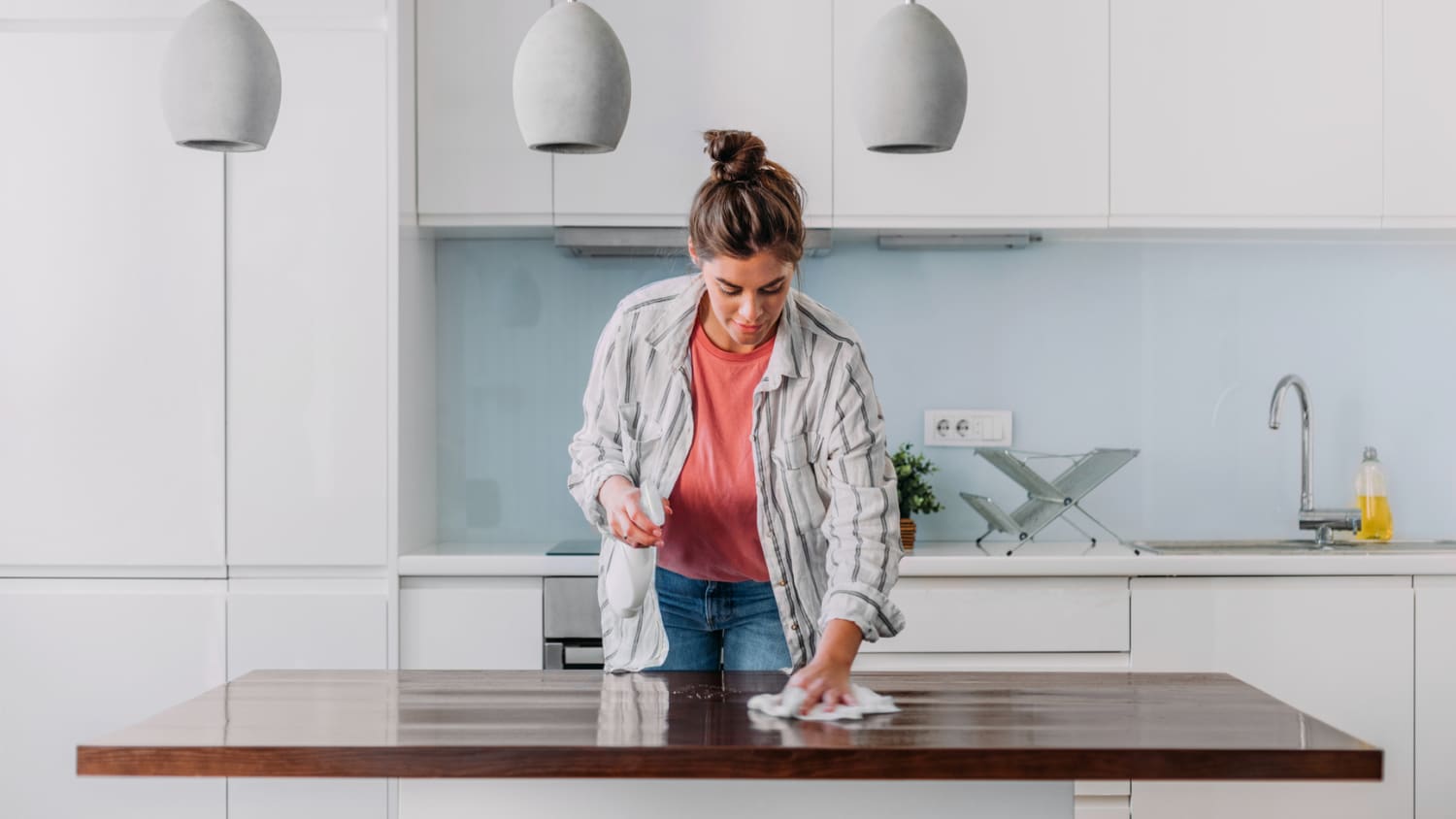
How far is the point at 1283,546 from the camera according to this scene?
3.23m

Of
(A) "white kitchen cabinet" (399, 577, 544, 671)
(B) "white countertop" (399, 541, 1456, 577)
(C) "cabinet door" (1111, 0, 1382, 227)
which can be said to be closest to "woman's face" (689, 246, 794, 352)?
(B) "white countertop" (399, 541, 1456, 577)

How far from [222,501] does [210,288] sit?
0.48m

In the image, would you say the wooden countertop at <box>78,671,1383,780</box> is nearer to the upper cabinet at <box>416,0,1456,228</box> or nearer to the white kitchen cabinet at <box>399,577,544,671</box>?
the white kitchen cabinet at <box>399,577,544,671</box>

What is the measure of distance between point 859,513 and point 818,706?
1.17ft

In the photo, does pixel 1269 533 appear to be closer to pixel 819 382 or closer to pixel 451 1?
pixel 819 382

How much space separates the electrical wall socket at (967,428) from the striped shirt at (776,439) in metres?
1.44

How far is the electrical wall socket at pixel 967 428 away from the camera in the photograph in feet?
11.0

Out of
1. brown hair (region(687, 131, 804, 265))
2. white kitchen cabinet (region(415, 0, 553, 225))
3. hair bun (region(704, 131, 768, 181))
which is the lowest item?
brown hair (region(687, 131, 804, 265))

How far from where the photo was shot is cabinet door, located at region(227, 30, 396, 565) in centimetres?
282

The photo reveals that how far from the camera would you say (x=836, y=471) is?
1.86 meters

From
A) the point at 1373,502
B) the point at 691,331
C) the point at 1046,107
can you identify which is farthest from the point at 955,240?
the point at 691,331

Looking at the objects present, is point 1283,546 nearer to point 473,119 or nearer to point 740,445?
point 740,445

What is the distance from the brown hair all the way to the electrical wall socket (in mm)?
1585

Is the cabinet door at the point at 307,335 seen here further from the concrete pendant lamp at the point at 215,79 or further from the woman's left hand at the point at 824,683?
the woman's left hand at the point at 824,683
